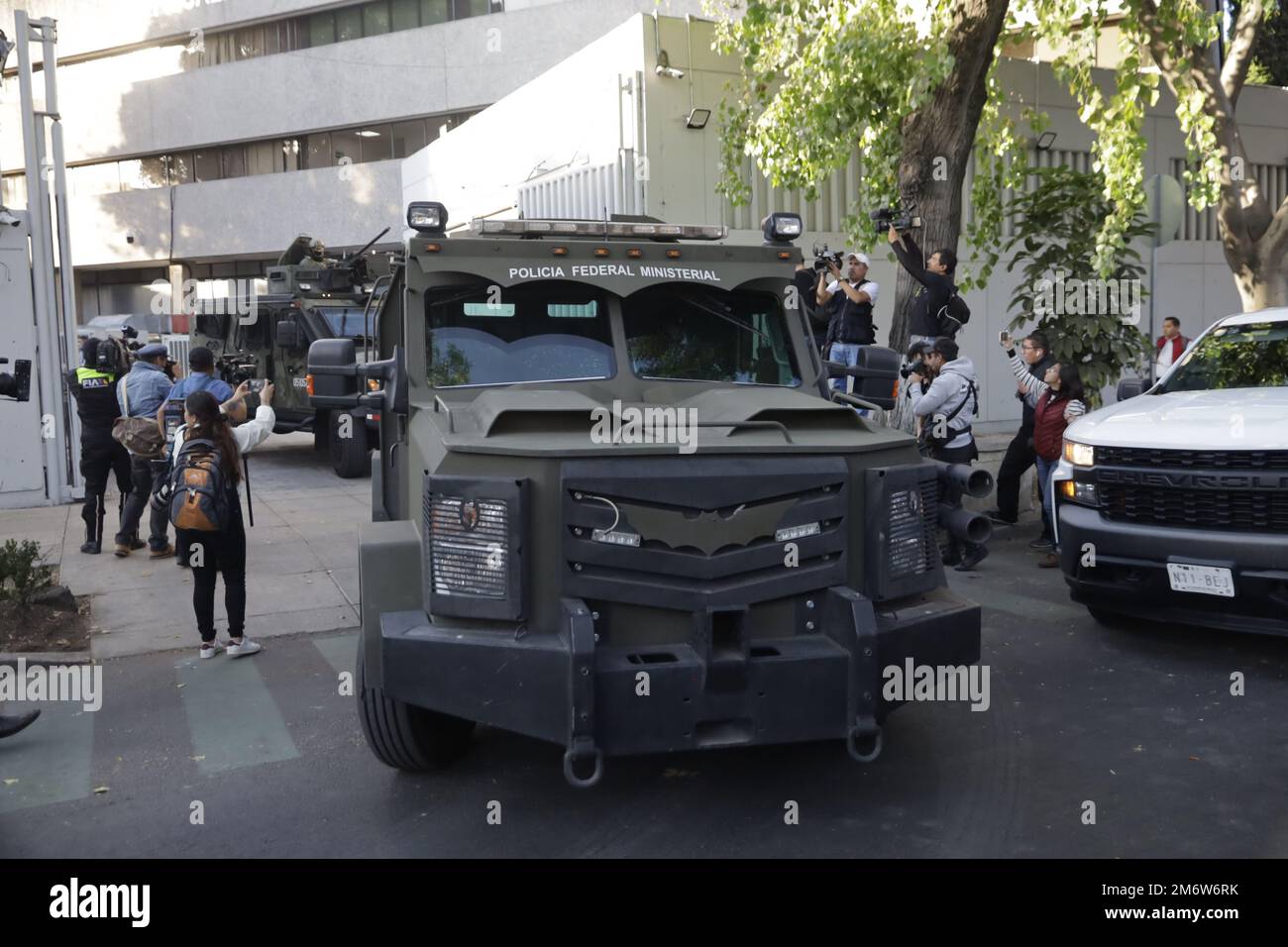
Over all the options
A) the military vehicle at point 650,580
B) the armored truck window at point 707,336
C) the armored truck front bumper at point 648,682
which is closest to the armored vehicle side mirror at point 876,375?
the armored truck window at point 707,336

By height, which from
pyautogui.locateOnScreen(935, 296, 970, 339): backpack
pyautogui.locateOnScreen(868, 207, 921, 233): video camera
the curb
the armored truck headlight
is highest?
pyautogui.locateOnScreen(868, 207, 921, 233): video camera

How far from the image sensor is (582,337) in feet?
18.9

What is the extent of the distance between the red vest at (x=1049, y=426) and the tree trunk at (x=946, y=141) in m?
2.16

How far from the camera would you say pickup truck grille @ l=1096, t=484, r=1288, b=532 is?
6.17m

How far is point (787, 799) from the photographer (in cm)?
486

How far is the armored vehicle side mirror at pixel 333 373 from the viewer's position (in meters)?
5.89

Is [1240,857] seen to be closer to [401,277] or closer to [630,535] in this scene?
[630,535]

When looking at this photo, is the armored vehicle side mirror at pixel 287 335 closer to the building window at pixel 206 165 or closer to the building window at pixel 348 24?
the building window at pixel 348 24

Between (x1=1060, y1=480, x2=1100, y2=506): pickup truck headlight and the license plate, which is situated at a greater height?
(x1=1060, y1=480, x2=1100, y2=506): pickup truck headlight

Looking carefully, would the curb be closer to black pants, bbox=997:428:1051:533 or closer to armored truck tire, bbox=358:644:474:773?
armored truck tire, bbox=358:644:474:773

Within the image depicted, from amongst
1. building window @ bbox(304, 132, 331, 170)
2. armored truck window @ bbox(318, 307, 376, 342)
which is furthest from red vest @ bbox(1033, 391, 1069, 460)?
building window @ bbox(304, 132, 331, 170)

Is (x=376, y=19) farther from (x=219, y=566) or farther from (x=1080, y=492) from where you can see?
(x=1080, y=492)

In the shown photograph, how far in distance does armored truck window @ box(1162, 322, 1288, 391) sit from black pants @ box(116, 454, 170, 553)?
26.1 feet
